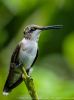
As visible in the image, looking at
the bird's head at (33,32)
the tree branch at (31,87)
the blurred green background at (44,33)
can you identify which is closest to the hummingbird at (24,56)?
the bird's head at (33,32)

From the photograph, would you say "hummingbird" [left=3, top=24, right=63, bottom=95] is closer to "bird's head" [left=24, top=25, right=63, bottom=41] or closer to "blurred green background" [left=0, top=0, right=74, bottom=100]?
"bird's head" [left=24, top=25, right=63, bottom=41]

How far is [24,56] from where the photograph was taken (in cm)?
413

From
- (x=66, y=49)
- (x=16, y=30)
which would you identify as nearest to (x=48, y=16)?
(x=16, y=30)

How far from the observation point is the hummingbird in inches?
147

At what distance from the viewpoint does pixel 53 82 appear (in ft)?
18.6

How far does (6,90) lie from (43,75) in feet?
7.24

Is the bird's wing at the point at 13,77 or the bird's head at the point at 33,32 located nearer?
the bird's wing at the point at 13,77

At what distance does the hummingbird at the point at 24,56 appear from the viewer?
3.72m

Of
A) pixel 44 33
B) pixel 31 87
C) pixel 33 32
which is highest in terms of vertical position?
pixel 31 87

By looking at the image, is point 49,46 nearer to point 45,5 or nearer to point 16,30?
point 16,30

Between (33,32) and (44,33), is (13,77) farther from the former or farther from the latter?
(44,33)

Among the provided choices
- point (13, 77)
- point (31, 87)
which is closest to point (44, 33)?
point (13, 77)

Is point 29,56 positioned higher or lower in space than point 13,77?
lower

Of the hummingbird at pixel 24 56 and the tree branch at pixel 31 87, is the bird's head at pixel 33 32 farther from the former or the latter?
the tree branch at pixel 31 87
